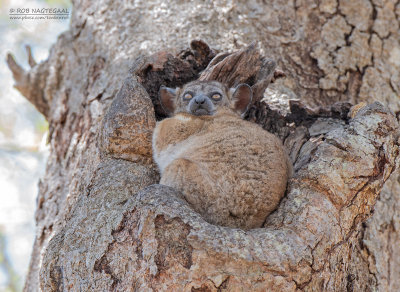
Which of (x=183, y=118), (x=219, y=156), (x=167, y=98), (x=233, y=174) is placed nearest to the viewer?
(x=233, y=174)

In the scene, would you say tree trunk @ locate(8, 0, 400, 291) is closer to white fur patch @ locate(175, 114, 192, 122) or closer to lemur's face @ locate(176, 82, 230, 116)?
lemur's face @ locate(176, 82, 230, 116)

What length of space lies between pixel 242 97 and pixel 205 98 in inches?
13.0

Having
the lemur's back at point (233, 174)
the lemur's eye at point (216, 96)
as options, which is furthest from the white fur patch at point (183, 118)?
the lemur's back at point (233, 174)

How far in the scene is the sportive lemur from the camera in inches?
125

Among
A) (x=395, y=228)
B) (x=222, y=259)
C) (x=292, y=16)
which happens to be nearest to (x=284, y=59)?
(x=292, y=16)

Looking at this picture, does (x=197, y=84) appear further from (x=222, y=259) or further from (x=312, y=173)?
(x=222, y=259)

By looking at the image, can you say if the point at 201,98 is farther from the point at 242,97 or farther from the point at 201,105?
the point at 242,97

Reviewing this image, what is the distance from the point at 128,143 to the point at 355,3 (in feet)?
9.64

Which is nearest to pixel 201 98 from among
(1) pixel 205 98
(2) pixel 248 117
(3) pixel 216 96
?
(1) pixel 205 98

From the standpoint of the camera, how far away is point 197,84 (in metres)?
4.24

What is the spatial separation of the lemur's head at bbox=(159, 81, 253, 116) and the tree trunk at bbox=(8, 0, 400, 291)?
12 centimetres

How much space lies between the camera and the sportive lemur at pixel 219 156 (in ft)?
10.4

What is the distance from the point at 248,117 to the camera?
4.31 meters

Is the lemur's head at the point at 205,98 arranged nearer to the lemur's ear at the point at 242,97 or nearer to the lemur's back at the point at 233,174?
the lemur's ear at the point at 242,97
